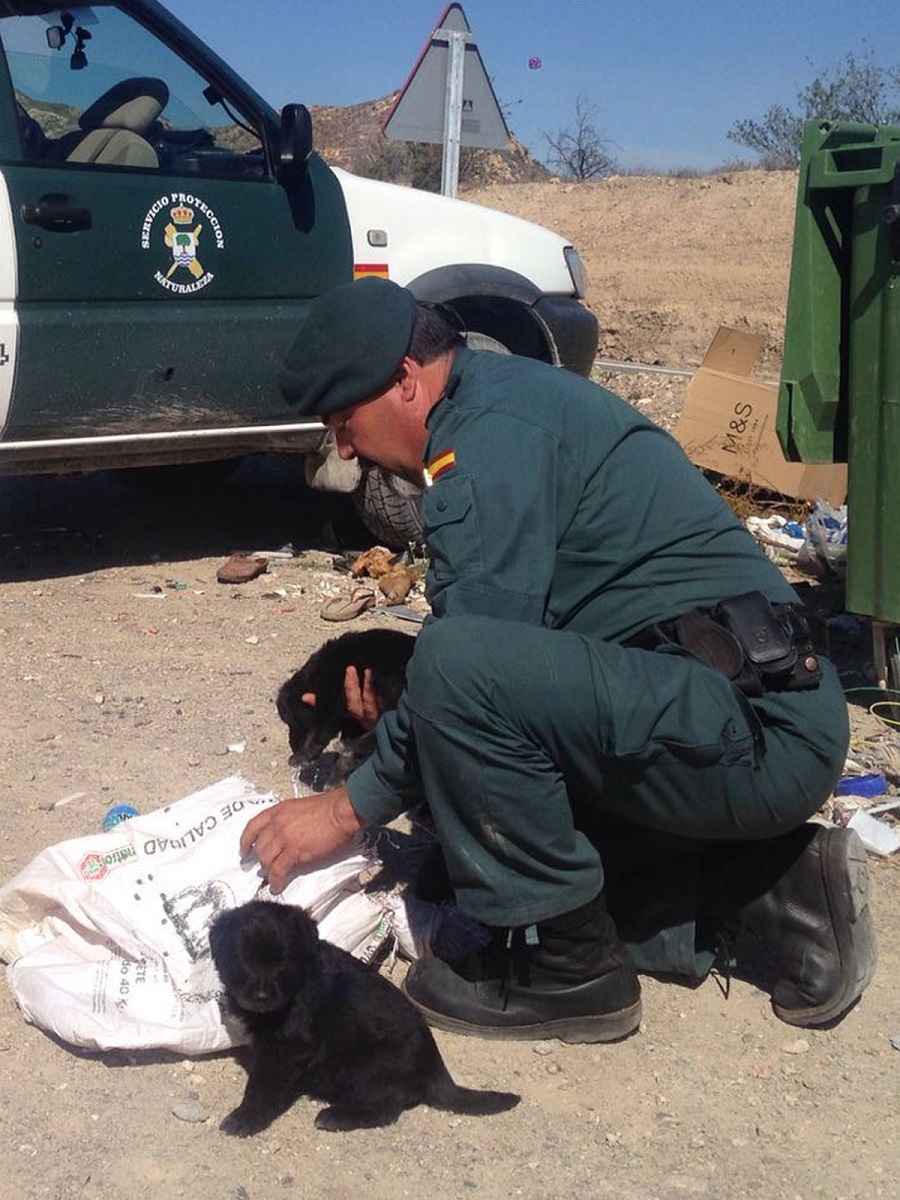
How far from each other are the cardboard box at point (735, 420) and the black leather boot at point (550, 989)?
476 cm

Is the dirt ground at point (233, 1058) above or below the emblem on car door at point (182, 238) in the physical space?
below

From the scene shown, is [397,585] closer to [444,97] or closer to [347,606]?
[347,606]

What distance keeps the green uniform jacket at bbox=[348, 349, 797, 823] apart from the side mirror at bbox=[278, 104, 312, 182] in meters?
3.17

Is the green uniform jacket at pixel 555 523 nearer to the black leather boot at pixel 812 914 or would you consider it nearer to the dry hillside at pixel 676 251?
the black leather boot at pixel 812 914

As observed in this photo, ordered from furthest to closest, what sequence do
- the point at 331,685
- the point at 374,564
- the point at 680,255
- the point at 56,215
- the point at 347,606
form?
the point at 680,255 < the point at 374,564 < the point at 347,606 < the point at 56,215 < the point at 331,685

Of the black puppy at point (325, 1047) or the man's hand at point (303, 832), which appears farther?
the man's hand at point (303, 832)

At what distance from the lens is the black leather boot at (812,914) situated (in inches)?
117

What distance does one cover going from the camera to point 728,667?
272cm

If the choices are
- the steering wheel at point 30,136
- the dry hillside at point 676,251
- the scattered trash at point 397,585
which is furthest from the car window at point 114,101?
the dry hillside at point 676,251

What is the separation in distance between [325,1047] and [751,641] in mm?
1097

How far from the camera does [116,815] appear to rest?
144 inches

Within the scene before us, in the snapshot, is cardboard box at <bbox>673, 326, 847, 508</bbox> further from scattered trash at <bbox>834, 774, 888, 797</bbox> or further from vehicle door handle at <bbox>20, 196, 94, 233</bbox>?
vehicle door handle at <bbox>20, 196, 94, 233</bbox>

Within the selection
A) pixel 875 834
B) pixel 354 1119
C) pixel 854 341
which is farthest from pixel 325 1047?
pixel 854 341

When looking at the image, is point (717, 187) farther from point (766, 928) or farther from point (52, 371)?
point (766, 928)
